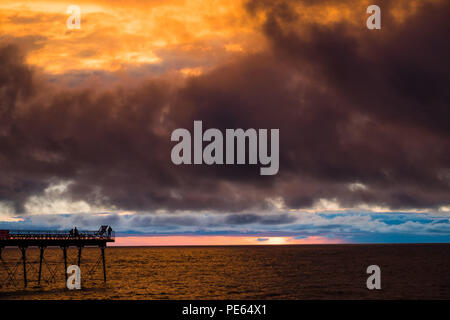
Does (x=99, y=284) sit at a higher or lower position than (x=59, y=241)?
lower

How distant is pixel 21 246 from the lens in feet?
264

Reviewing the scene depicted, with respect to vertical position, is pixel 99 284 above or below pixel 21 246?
below
